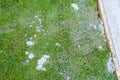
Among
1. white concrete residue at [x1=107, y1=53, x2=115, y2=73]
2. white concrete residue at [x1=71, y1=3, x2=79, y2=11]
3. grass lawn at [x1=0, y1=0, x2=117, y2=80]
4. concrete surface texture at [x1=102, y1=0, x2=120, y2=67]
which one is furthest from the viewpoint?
white concrete residue at [x1=71, y1=3, x2=79, y2=11]

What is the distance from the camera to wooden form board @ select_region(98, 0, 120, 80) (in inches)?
235

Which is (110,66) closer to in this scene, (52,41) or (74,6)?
(52,41)

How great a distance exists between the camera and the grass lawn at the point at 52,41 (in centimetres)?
554

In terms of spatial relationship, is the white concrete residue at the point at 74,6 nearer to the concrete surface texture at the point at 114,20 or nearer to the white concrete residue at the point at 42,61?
the concrete surface texture at the point at 114,20

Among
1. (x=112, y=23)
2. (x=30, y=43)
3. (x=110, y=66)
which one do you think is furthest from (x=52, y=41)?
(x=112, y=23)

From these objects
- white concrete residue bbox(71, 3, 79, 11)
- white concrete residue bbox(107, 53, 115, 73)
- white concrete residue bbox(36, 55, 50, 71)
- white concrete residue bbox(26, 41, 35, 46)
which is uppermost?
white concrete residue bbox(71, 3, 79, 11)

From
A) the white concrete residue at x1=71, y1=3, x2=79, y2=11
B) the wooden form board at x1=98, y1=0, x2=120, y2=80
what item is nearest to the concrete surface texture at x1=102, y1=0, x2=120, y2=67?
the wooden form board at x1=98, y1=0, x2=120, y2=80

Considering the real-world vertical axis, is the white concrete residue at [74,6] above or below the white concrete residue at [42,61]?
above

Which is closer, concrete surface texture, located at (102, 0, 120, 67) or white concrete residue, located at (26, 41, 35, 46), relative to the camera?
white concrete residue, located at (26, 41, 35, 46)

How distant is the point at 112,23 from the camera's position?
6.46 m

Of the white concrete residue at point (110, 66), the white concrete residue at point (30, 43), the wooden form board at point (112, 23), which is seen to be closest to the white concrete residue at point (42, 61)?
the white concrete residue at point (30, 43)

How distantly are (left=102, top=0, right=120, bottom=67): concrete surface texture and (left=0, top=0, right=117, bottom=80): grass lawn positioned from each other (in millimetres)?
254

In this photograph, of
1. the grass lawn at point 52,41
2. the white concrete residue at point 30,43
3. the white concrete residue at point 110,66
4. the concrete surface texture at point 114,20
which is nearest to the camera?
the grass lawn at point 52,41

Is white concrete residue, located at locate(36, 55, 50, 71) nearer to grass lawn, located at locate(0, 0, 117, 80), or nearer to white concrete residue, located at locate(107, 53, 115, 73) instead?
grass lawn, located at locate(0, 0, 117, 80)
